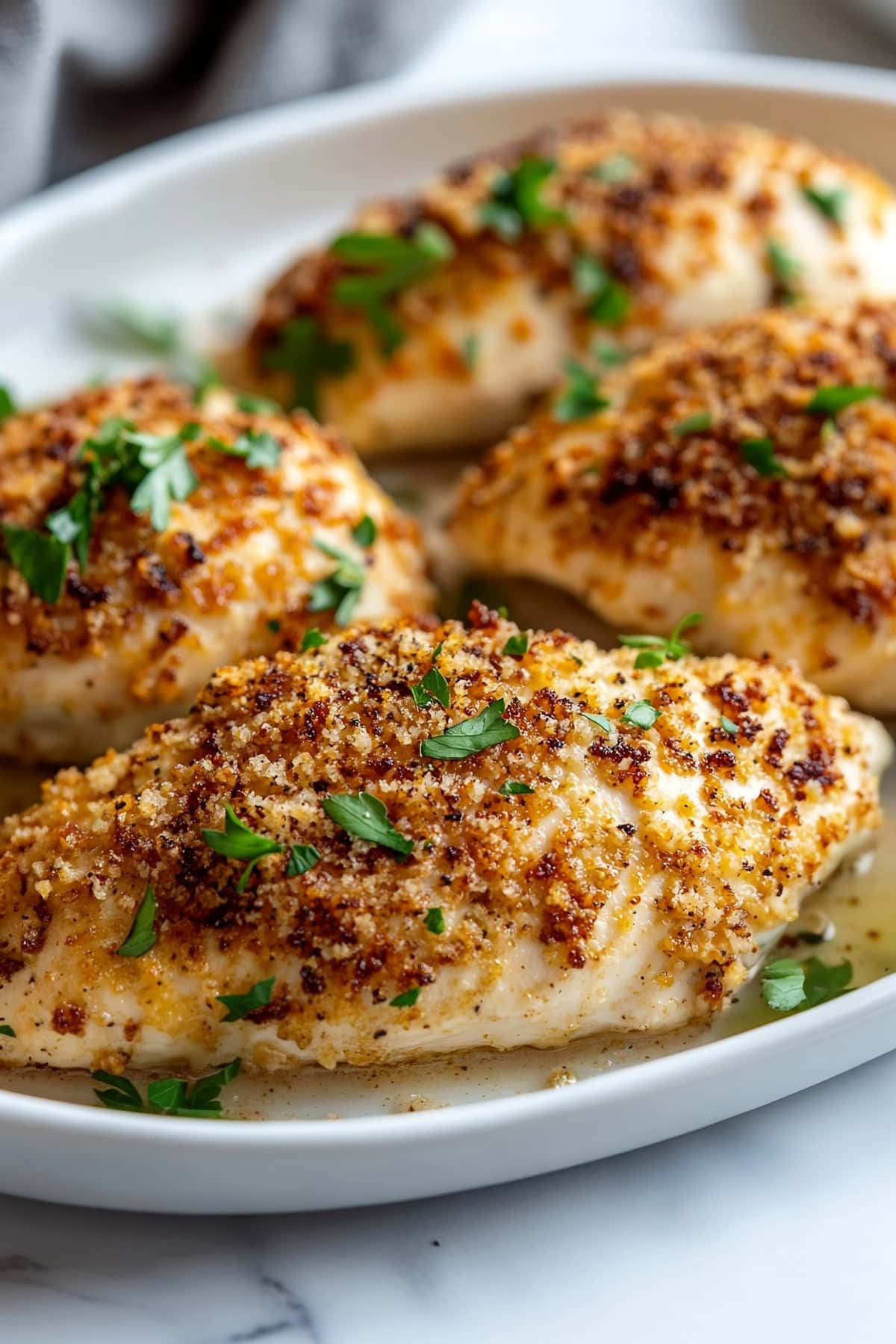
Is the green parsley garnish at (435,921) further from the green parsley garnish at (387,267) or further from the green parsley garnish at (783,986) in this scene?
the green parsley garnish at (387,267)

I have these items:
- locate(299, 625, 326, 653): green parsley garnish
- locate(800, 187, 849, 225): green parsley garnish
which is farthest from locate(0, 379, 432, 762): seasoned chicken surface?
locate(800, 187, 849, 225): green parsley garnish

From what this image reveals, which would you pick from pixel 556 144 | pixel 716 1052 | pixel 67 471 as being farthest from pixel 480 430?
pixel 716 1052

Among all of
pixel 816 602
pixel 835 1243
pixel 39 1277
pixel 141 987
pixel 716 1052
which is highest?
pixel 816 602

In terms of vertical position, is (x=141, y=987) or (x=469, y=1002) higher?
(x=469, y=1002)

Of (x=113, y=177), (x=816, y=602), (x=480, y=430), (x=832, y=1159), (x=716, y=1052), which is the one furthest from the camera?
(x=113, y=177)

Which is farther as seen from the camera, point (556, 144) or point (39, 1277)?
point (556, 144)

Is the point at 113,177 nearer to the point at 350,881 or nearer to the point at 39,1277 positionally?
the point at 350,881

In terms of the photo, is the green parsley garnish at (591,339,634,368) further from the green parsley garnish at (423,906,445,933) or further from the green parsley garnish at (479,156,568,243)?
the green parsley garnish at (423,906,445,933)

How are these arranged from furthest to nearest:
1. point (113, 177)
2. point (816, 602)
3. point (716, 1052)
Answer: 1. point (113, 177)
2. point (816, 602)
3. point (716, 1052)
